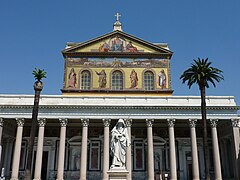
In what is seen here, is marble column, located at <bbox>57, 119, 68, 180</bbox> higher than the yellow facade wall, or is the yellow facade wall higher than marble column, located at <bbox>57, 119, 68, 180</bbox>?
the yellow facade wall

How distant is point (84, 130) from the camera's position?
1125 inches

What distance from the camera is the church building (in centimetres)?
2833

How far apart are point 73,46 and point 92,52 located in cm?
241

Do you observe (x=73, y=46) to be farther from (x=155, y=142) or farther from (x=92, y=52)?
(x=155, y=142)

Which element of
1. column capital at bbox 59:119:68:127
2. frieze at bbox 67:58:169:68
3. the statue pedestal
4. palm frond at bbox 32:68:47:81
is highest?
frieze at bbox 67:58:169:68

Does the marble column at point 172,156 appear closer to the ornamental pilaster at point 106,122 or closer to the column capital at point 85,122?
the ornamental pilaster at point 106,122

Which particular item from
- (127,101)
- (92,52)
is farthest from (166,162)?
(92,52)

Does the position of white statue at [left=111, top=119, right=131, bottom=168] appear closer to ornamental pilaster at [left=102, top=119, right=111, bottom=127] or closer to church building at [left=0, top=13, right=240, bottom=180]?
church building at [left=0, top=13, right=240, bottom=180]

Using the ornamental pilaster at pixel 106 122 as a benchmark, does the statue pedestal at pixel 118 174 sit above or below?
below

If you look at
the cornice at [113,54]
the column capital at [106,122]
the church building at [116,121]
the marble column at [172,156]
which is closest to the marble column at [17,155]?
the church building at [116,121]

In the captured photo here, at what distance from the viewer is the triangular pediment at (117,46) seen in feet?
115

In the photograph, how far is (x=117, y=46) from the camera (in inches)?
1399

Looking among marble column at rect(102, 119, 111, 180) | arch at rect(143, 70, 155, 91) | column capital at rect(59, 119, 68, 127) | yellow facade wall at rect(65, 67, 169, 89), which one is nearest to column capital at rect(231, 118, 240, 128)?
yellow facade wall at rect(65, 67, 169, 89)

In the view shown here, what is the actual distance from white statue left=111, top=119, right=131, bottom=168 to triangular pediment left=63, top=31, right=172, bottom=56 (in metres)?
22.3
